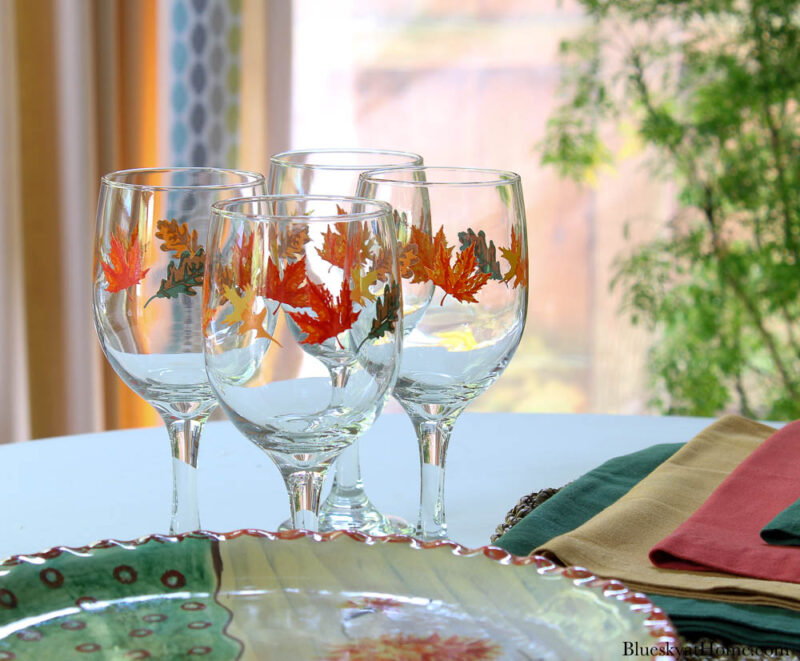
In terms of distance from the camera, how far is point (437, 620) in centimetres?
49

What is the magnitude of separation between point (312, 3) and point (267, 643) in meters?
2.25

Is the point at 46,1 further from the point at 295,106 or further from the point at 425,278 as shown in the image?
the point at 425,278

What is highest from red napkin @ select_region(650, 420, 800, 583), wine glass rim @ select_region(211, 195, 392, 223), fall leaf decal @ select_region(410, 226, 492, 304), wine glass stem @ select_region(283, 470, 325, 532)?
wine glass rim @ select_region(211, 195, 392, 223)

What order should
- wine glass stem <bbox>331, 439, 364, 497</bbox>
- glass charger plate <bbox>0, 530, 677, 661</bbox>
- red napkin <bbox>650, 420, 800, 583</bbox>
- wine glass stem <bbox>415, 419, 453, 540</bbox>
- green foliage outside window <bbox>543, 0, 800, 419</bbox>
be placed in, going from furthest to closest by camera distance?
green foliage outside window <bbox>543, 0, 800, 419</bbox> → wine glass stem <bbox>331, 439, 364, 497</bbox> → wine glass stem <bbox>415, 419, 453, 540</bbox> → red napkin <bbox>650, 420, 800, 583</bbox> → glass charger plate <bbox>0, 530, 677, 661</bbox>

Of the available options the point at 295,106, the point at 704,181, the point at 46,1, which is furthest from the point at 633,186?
the point at 46,1

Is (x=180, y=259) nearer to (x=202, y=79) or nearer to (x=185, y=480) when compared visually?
(x=185, y=480)

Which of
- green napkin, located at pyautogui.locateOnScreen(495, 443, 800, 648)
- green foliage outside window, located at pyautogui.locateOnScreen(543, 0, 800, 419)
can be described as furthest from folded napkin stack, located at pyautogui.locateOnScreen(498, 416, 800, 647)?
green foliage outside window, located at pyautogui.locateOnScreen(543, 0, 800, 419)

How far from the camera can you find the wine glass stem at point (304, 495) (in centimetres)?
57

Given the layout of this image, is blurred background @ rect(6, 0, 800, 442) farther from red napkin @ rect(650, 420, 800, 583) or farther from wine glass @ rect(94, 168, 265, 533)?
red napkin @ rect(650, 420, 800, 583)

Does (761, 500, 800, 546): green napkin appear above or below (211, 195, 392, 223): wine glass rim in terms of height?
below

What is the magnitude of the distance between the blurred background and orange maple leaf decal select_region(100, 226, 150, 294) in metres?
1.33

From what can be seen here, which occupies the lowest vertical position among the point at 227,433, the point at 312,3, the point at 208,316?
the point at 227,433

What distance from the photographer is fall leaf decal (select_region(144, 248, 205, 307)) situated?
2.06 ft

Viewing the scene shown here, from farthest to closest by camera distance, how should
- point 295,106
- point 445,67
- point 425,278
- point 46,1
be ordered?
point 445,67 → point 295,106 → point 46,1 → point 425,278
